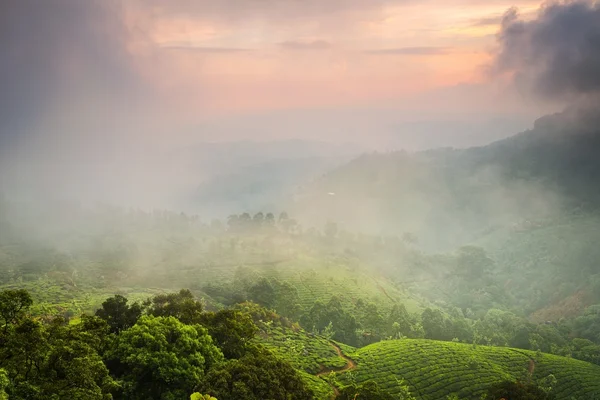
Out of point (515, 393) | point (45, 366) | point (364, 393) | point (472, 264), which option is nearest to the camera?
point (45, 366)

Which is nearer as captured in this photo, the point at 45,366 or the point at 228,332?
the point at 45,366

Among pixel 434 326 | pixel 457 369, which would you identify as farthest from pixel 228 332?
pixel 434 326

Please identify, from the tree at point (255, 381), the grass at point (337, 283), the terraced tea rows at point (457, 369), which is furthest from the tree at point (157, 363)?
the grass at point (337, 283)

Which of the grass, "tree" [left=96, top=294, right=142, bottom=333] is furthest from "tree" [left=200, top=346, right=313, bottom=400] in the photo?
the grass

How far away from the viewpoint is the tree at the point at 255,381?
106ft

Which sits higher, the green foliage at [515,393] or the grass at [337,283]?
the grass at [337,283]

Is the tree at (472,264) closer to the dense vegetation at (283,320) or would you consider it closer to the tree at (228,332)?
the dense vegetation at (283,320)

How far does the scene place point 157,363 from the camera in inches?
1348

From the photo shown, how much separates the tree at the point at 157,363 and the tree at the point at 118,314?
9.67m

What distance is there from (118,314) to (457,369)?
1939 inches

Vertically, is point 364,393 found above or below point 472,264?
below

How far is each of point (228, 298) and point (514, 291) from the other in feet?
429

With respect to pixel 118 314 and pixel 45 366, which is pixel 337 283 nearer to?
pixel 118 314

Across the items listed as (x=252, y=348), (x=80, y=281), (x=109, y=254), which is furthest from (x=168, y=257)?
(x=252, y=348)
